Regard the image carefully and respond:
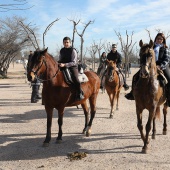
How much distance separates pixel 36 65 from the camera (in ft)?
17.4

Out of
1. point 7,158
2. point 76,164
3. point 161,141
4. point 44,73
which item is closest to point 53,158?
point 76,164

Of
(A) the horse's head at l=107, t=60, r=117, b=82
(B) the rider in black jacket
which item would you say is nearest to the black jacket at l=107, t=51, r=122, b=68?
(A) the horse's head at l=107, t=60, r=117, b=82

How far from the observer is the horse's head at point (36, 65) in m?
5.18

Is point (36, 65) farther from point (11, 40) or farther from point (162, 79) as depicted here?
point (11, 40)

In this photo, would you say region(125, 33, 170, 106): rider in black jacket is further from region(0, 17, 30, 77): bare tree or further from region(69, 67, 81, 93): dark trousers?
region(0, 17, 30, 77): bare tree

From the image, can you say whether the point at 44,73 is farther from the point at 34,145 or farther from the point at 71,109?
the point at 71,109

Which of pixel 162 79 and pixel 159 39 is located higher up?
pixel 159 39

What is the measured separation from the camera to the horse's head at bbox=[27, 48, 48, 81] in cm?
518

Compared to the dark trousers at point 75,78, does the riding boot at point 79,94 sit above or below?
below

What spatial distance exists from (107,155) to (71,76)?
2.14 metres

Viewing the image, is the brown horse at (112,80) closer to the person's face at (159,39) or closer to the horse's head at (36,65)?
the person's face at (159,39)

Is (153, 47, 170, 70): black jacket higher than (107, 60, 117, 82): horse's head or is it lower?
higher

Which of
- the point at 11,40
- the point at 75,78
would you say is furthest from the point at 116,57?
the point at 11,40

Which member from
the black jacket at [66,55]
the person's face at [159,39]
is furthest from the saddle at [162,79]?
the black jacket at [66,55]
